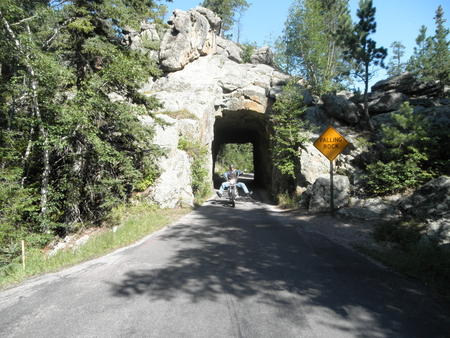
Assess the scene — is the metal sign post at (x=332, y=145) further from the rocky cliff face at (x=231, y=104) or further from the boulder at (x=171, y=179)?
the boulder at (x=171, y=179)

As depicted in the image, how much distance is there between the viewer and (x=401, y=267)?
4703mm

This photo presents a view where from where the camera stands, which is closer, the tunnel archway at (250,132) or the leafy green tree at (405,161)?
the leafy green tree at (405,161)

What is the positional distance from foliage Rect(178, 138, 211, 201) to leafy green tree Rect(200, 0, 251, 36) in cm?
3011

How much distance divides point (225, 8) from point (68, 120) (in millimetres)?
39883

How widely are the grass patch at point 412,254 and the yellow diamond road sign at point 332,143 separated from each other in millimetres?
3167

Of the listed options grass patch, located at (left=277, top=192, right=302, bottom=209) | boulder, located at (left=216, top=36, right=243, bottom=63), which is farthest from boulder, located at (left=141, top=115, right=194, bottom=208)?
boulder, located at (left=216, top=36, right=243, bottom=63)

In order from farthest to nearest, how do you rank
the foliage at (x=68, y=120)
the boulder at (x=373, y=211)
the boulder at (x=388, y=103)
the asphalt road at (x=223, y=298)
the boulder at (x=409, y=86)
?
the boulder at (x=409, y=86) < the boulder at (x=388, y=103) < the boulder at (x=373, y=211) < the foliage at (x=68, y=120) < the asphalt road at (x=223, y=298)

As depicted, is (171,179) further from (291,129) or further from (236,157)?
(236,157)

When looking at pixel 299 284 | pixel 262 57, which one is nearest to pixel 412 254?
pixel 299 284

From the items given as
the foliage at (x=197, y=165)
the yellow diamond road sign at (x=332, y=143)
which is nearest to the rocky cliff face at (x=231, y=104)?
the foliage at (x=197, y=165)

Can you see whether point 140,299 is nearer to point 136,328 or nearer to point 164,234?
point 136,328

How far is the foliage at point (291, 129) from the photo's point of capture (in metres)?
14.3

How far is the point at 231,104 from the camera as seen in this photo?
20.7 m

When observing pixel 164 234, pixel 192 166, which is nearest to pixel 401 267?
pixel 164 234
